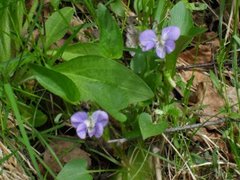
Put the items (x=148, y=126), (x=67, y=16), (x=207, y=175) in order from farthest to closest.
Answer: (x=67, y=16)
(x=207, y=175)
(x=148, y=126)

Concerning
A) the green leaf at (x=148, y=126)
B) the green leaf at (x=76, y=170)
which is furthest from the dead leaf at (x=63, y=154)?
the green leaf at (x=148, y=126)

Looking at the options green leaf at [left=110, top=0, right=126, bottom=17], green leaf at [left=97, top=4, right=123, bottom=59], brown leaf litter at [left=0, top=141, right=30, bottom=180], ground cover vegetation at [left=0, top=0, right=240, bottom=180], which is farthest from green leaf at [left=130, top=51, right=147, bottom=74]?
brown leaf litter at [left=0, top=141, right=30, bottom=180]

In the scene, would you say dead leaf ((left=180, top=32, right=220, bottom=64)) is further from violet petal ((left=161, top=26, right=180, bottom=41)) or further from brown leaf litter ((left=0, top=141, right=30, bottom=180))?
brown leaf litter ((left=0, top=141, right=30, bottom=180))

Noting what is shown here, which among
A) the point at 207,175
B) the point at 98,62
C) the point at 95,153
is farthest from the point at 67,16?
the point at 207,175

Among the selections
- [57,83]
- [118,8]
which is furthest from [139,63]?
[118,8]

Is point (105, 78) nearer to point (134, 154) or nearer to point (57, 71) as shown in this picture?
point (57, 71)

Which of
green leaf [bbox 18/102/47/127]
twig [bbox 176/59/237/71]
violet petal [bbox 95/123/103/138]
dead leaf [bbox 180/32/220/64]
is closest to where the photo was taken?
violet petal [bbox 95/123/103/138]

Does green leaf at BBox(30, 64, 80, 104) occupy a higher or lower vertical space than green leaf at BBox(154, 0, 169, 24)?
lower
